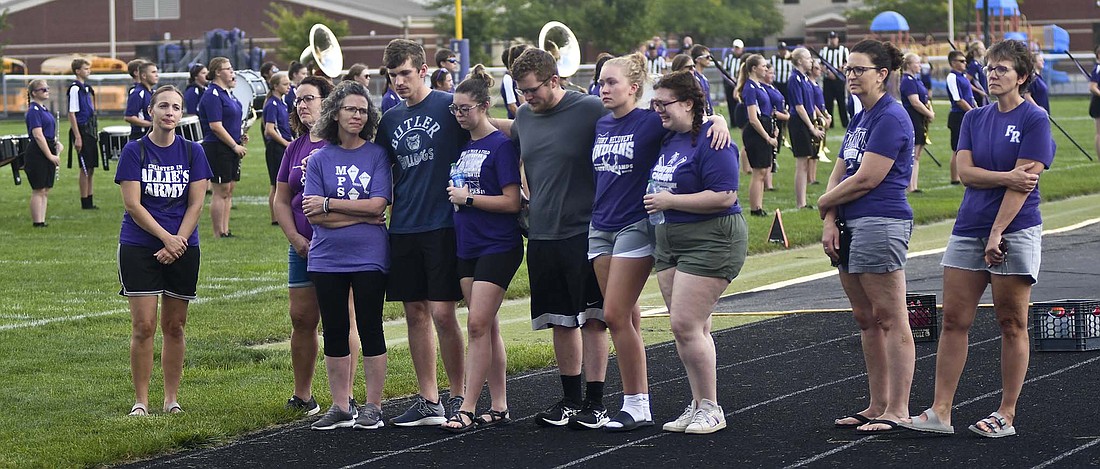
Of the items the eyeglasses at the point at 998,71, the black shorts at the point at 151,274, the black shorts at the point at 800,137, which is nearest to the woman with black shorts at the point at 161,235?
the black shorts at the point at 151,274

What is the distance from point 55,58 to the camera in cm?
6900

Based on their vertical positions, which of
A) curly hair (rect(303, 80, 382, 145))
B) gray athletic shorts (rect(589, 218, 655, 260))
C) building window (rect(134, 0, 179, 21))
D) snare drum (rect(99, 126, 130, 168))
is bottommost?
snare drum (rect(99, 126, 130, 168))

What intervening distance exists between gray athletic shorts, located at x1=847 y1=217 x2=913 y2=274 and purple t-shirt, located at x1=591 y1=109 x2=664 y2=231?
95cm

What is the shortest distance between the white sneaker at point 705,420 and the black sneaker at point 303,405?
2.01m

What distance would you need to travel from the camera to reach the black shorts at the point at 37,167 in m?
17.0

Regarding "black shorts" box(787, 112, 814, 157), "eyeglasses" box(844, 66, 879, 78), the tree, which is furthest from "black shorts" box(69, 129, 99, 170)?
the tree

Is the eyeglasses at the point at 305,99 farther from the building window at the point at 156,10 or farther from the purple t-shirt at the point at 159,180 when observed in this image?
the building window at the point at 156,10

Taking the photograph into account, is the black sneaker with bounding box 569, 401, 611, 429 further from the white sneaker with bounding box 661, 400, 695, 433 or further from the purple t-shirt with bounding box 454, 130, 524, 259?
the purple t-shirt with bounding box 454, 130, 524, 259

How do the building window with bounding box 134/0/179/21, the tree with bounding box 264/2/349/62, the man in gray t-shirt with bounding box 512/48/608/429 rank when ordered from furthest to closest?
the building window with bounding box 134/0/179/21 < the tree with bounding box 264/2/349/62 < the man in gray t-shirt with bounding box 512/48/608/429

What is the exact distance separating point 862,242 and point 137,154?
11.8 ft

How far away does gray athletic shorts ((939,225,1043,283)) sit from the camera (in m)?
6.41

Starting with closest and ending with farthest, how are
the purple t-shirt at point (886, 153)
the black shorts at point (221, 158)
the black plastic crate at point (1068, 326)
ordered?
the purple t-shirt at point (886, 153)
the black plastic crate at point (1068, 326)
the black shorts at point (221, 158)

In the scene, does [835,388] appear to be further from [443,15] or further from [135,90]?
[443,15]

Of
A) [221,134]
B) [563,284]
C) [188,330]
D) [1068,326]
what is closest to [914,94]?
[221,134]
